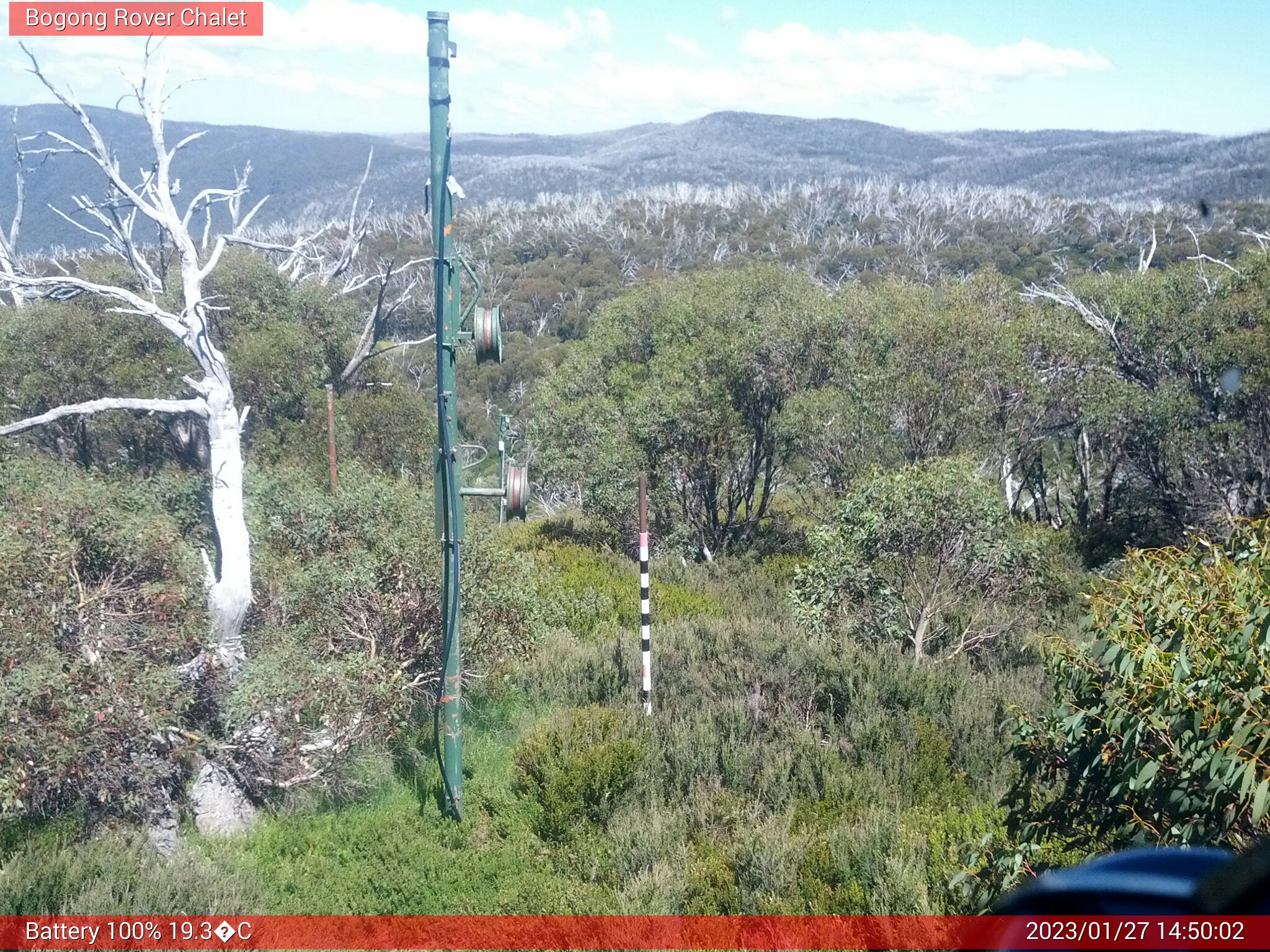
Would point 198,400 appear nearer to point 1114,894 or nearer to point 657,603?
point 657,603

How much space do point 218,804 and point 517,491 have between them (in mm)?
3180

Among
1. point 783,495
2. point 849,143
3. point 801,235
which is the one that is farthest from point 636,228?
point 849,143

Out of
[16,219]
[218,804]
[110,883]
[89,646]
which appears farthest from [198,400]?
[16,219]

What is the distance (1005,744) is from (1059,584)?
15.7ft

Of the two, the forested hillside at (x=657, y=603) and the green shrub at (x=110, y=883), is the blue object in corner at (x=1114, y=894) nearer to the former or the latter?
the forested hillside at (x=657, y=603)

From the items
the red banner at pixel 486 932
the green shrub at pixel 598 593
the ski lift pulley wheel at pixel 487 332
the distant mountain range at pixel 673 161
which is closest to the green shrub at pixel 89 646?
the red banner at pixel 486 932

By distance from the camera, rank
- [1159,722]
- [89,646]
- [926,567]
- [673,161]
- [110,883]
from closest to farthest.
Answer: [1159,722] → [110,883] → [89,646] → [926,567] → [673,161]

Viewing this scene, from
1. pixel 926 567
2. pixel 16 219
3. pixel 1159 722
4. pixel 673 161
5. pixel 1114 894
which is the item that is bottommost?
pixel 926 567

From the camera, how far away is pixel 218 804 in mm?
7395

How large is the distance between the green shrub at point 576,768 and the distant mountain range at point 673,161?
123 ft

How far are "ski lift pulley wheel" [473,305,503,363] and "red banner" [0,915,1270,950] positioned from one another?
11.4ft

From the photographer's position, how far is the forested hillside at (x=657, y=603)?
548 cm

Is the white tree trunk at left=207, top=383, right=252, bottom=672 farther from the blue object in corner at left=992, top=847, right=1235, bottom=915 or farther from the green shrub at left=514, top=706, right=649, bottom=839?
the blue object in corner at left=992, top=847, right=1235, bottom=915

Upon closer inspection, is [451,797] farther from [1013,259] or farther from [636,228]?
[636,228]
